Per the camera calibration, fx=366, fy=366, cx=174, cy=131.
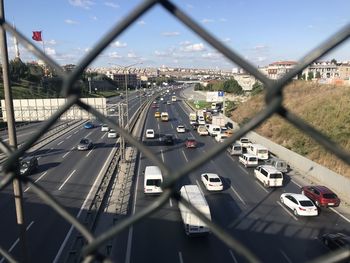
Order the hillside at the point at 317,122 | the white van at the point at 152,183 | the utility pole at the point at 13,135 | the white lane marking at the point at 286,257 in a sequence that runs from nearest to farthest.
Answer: the utility pole at the point at 13,135, the white lane marking at the point at 286,257, the white van at the point at 152,183, the hillside at the point at 317,122

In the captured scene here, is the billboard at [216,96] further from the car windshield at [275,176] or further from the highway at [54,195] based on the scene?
the car windshield at [275,176]

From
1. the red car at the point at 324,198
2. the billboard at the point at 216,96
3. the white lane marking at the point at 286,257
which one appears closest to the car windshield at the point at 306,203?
the red car at the point at 324,198

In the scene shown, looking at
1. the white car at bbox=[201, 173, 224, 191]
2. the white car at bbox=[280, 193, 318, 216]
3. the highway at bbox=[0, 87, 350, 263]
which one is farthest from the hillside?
the white car at bbox=[201, 173, 224, 191]

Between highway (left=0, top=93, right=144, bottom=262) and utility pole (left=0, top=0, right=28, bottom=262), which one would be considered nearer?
utility pole (left=0, top=0, right=28, bottom=262)

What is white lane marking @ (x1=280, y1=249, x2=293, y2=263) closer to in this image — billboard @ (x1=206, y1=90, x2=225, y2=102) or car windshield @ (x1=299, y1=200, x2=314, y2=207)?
car windshield @ (x1=299, y1=200, x2=314, y2=207)

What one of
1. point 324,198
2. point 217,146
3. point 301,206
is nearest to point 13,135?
point 217,146

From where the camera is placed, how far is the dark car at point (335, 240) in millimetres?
13805

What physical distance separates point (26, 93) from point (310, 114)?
48046mm

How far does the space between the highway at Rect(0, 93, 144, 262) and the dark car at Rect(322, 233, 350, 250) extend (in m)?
10.2

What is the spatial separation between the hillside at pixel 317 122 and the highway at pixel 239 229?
7054mm

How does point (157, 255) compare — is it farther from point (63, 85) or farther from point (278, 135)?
point (278, 135)

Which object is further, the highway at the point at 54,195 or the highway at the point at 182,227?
the highway at the point at 54,195

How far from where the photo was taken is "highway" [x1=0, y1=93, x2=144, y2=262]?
14.4m

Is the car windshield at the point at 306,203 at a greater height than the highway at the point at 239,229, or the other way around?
the car windshield at the point at 306,203
